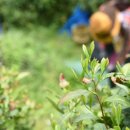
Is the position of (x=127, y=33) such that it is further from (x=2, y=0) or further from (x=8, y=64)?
(x=2, y=0)

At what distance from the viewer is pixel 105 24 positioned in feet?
13.0

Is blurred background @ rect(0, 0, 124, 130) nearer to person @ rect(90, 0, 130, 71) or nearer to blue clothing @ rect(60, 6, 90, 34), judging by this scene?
blue clothing @ rect(60, 6, 90, 34)

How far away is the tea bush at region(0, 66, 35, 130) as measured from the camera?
86.4 inches

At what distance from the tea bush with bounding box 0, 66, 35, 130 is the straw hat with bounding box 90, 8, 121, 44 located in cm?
143

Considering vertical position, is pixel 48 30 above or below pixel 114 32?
above

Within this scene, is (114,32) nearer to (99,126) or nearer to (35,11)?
(99,126)

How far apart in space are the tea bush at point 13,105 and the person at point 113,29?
1.45 metres

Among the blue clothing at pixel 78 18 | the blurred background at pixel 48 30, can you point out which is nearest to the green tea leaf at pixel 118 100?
the blurred background at pixel 48 30

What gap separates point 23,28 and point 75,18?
0.86 meters

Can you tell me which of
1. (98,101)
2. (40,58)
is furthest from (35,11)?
(98,101)

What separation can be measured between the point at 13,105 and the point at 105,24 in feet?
6.06

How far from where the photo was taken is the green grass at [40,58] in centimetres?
502

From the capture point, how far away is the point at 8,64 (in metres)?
5.12

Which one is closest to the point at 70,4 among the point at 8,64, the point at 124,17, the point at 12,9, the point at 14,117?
the point at 12,9
